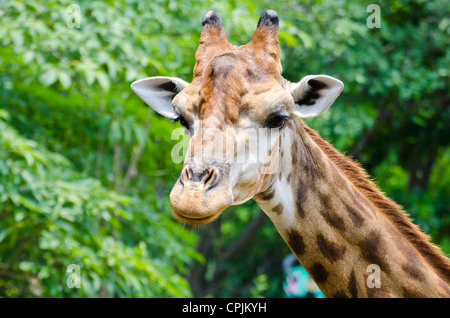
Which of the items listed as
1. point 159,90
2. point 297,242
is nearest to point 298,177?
point 297,242

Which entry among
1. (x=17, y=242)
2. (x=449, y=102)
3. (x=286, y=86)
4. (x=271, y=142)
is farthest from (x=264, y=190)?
(x=449, y=102)

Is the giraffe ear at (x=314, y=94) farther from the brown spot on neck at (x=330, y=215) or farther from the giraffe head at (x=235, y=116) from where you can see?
the brown spot on neck at (x=330, y=215)

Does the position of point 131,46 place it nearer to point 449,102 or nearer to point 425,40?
point 425,40

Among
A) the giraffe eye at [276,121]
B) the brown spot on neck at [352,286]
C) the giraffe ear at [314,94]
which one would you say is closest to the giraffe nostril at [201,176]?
the giraffe eye at [276,121]

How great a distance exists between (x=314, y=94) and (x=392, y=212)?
1.01m

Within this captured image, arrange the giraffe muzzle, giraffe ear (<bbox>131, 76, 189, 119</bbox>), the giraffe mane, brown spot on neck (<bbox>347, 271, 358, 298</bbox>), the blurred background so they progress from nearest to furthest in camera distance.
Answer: the giraffe muzzle, brown spot on neck (<bbox>347, 271, 358, 298</bbox>), the giraffe mane, giraffe ear (<bbox>131, 76, 189, 119</bbox>), the blurred background

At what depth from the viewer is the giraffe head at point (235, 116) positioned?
3025 mm

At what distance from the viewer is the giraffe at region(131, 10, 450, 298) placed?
10.9ft

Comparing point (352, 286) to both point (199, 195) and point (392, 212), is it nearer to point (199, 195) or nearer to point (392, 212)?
point (392, 212)

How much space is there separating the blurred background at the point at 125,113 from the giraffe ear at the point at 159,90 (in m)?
0.86

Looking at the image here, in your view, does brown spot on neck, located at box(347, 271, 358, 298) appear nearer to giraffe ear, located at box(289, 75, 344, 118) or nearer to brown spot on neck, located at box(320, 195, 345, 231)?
brown spot on neck, located at box(320, 195, 345, 231)

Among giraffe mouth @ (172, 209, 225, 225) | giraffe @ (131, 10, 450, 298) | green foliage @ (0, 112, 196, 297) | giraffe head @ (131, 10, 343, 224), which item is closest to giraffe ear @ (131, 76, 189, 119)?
giraffe @ (131, 10, 450, 298)

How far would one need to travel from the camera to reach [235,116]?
330 centimetres

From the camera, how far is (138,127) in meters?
7.06
